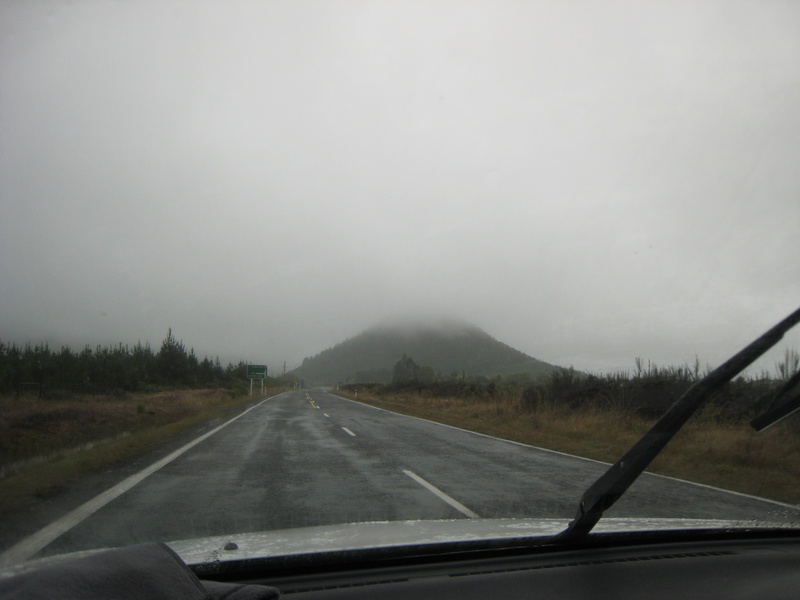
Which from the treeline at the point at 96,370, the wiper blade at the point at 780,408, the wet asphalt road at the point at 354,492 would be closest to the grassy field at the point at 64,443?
the wet asphalt road at the point at 354,492

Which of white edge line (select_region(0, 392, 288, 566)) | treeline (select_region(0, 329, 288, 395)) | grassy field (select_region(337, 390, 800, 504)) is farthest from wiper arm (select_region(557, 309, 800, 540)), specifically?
treeline (select_region(0, 329, 288, 395))

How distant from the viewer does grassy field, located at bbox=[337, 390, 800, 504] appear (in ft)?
30.1

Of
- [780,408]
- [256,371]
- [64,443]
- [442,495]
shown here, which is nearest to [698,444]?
[442,495]

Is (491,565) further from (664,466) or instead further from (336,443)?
(336,443)

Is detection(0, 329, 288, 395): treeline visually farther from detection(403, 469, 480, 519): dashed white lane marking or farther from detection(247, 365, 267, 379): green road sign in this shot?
detection(403, 469, 480, 519): dashed white lane marking

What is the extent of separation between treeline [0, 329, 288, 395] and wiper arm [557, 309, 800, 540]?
45874 mm

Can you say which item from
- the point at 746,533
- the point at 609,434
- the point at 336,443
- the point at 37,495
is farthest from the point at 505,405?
the point at 746,533

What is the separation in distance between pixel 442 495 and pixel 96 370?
5888 centimetres

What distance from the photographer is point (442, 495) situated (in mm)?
7418

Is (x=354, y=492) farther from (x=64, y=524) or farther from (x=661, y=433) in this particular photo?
(x=661, y=433)

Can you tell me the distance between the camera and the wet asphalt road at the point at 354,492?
5.71 meters

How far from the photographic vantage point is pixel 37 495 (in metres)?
7.49

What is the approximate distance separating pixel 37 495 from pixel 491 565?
6.98 m

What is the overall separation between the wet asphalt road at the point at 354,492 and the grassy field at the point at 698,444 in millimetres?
1124
